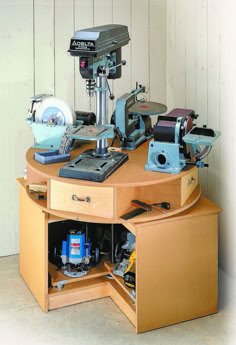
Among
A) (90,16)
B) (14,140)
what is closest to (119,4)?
(90,16)

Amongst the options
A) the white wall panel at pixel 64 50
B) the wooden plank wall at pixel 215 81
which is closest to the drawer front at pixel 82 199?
the wooden plank wall at pixel 215 81

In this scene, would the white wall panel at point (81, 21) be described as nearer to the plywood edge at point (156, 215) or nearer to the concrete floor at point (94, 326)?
the plywood edge at point (156, 215)

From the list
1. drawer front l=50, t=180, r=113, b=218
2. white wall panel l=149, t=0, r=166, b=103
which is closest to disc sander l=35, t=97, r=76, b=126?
drawer front l=50, t=180, r=113, b=218

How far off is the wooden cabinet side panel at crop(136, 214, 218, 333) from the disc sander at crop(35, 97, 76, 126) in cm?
76

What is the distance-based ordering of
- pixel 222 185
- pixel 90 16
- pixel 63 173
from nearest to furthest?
pixel 63 173
pixel 222 185
pixel 90 16

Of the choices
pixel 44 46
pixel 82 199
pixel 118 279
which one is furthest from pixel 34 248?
pixel 44 46

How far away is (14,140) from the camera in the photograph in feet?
12.3

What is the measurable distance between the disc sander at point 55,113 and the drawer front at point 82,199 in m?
0.45

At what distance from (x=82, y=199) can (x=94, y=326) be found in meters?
0.71

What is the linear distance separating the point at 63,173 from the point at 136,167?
38 centimetres

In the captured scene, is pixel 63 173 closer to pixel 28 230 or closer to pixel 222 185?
pixel 28 230

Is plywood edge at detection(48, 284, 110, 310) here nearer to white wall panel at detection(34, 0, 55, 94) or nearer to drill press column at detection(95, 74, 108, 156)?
drill press column at detection(95, 74, 108, 156)

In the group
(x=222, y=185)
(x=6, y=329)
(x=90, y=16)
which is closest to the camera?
(x=6, y=329)

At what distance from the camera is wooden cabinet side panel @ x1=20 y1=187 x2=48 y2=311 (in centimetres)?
321
